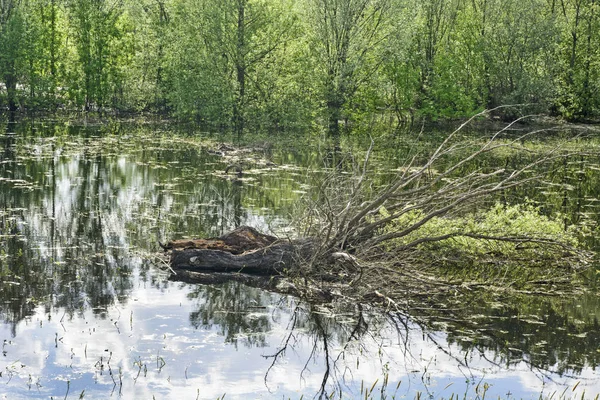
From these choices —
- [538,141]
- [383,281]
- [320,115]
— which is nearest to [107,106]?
[320,115]

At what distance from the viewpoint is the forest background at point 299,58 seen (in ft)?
120

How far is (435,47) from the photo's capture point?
4731 centimetres

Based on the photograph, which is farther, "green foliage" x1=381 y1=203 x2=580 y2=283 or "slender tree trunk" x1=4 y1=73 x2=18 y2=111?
"slender tree trunk" x1=4 y1=73 x2=18 y2=111

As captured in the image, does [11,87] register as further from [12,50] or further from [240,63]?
[240,63]

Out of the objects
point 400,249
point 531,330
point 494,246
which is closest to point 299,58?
point 494,246

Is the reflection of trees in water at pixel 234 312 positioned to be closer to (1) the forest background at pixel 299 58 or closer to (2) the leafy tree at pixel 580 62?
(1) the forest background at pixel 299 58

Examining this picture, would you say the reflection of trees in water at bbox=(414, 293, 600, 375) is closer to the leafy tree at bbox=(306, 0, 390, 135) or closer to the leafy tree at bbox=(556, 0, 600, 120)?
the leafy tree at bbox=(306, 0, 390, 135)

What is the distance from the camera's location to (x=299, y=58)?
3778 cm

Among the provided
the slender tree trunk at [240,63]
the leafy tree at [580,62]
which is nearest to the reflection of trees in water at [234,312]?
the slender tree trunk at [240,63]

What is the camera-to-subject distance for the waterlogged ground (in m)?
8.41

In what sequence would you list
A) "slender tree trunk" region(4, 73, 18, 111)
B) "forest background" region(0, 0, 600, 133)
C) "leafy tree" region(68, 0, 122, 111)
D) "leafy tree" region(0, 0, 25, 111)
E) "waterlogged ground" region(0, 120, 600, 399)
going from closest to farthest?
"waterlogged ground" region(0, 120, 600, 399), "forest background" region(0, 0, 600, 133), "leafy tree" region(0, 0, 25, 111), "slender tree trunk" region(4, 73, 18, 111), "leafy tree" region(68, 0, 122, 111)

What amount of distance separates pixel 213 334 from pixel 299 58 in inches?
1156

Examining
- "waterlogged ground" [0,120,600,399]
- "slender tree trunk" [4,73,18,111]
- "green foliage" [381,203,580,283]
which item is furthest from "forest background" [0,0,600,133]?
"green foliage" [381,203,580,283]

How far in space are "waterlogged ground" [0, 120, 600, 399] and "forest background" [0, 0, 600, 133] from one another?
20.8 meters
